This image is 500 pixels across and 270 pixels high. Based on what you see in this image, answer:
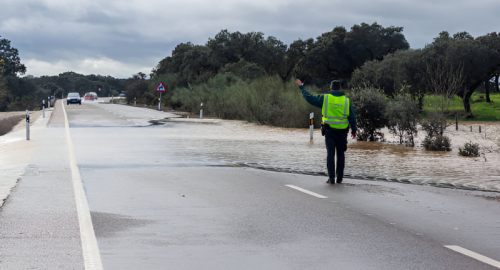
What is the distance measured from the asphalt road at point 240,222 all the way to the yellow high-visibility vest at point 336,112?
A: 111cm

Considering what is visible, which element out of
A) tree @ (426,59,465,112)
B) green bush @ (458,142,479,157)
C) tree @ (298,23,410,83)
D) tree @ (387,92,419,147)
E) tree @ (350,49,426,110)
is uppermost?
tree @ (298,23,410,83)

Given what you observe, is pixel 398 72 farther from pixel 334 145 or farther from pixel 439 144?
pixel 334 145

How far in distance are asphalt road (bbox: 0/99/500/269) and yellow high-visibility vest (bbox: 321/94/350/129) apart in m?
1.11

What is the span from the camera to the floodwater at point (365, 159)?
1307 centimetres

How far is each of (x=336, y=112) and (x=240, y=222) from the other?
14.5 ft

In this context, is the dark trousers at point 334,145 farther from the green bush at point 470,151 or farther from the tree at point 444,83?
the tree at point 444,83

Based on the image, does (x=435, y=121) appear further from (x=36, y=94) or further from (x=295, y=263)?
(x=36, y=94)

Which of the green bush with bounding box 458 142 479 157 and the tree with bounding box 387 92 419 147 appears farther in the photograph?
the tree with bounding box 387 92 419 147

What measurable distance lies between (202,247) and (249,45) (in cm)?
7157

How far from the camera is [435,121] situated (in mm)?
21359

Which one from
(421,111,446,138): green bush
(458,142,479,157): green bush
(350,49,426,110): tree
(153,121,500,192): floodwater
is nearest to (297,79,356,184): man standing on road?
(153,121,500,192): floodwater

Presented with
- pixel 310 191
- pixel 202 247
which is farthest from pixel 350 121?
pixel 202 247

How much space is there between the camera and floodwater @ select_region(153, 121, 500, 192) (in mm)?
13069

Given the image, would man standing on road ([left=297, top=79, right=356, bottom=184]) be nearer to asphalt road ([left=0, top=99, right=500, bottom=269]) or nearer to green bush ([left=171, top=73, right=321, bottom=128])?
asphalt road ([left=0, top=99, right=500, bottom=269])
